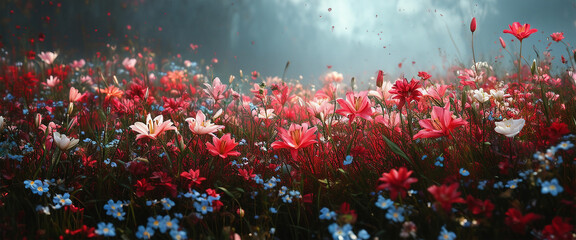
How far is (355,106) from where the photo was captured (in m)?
2.04

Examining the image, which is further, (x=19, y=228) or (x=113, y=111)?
(x=113, y=111)

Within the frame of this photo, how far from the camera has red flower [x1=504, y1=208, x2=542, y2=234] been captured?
1.26 meters

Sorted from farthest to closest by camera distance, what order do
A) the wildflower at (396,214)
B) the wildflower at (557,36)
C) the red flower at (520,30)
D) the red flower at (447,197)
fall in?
the wildflower at (557,36) < the red flower at (520,30) < the wildflower at (396,214) < the red flower at (447,197)

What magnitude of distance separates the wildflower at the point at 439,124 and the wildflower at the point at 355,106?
314 millimetres

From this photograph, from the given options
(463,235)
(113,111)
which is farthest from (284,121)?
(463,235)

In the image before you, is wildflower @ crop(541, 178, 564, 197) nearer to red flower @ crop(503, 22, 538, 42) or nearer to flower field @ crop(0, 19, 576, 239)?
flower field @ crop(0, 19, 576, 239)

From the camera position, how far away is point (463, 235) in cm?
151

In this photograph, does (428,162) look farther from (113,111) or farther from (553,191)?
(113,111)

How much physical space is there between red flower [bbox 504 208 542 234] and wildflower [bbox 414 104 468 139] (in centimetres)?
46

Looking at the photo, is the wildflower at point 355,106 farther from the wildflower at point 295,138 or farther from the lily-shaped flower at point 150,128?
the lily-shaped flower at point 150,128

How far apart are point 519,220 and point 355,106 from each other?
96 centimetres

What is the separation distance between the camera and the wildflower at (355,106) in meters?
1.99

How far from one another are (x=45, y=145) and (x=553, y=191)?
2.35 meters

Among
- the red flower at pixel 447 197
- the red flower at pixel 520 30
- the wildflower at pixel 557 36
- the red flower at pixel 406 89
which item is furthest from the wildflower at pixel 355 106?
the wildflower at pixel 557 36
